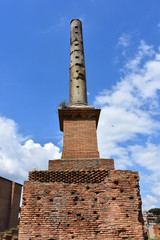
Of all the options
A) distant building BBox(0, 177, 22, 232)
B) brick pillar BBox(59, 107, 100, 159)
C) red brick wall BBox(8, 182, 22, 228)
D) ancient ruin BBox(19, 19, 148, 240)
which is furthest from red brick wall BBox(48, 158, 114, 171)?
red brick wall BBox(8, 182, 22, 228)

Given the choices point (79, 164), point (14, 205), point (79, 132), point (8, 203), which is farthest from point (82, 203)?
point (14, 205)

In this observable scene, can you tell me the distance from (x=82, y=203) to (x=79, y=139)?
2.85 meters

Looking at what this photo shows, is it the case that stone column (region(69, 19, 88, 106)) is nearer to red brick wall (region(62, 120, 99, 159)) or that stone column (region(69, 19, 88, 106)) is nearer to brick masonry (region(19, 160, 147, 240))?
red brick wall (region(62, 120, 99, 159))

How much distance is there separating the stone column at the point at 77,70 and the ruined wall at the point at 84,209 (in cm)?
445

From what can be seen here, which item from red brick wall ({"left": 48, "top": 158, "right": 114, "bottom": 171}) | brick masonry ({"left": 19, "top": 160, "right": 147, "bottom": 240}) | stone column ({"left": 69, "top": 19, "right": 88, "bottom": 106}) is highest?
stone column ({"left": 69, "top": 19, "right": 88, "bottom": 106})

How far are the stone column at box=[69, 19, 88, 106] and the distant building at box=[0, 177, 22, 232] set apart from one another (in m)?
19.5

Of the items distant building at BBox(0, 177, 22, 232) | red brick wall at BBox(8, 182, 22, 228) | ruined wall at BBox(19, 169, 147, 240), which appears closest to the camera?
ruined wall at BBox(19, 169, 147, 240)

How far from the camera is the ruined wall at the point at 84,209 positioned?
19.0 feet

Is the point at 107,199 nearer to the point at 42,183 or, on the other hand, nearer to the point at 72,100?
the point at 42,183

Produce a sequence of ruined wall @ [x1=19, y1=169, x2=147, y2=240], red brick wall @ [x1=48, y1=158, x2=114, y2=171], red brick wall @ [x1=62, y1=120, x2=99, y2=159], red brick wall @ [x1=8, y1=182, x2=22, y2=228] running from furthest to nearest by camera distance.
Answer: red brick wall @ [x1=8, y1=182, x2=22, y2=228]
red brick wall @ [x1=62, y1=120, x2=99, y2=159]
red brick wall @ [x1=48, y1=158, x2=114, y2=171]
ruined wall @ [x1=19, y1=169, x2=147, y2=240]

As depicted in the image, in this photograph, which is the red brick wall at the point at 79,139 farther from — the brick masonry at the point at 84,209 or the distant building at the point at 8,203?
the distant building at the point at 8,203

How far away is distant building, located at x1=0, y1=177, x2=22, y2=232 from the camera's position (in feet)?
79.9

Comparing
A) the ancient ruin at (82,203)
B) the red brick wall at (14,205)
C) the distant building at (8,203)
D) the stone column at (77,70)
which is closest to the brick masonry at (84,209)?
the ancient ruin at (82,203)

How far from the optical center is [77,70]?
10773 millimetres
